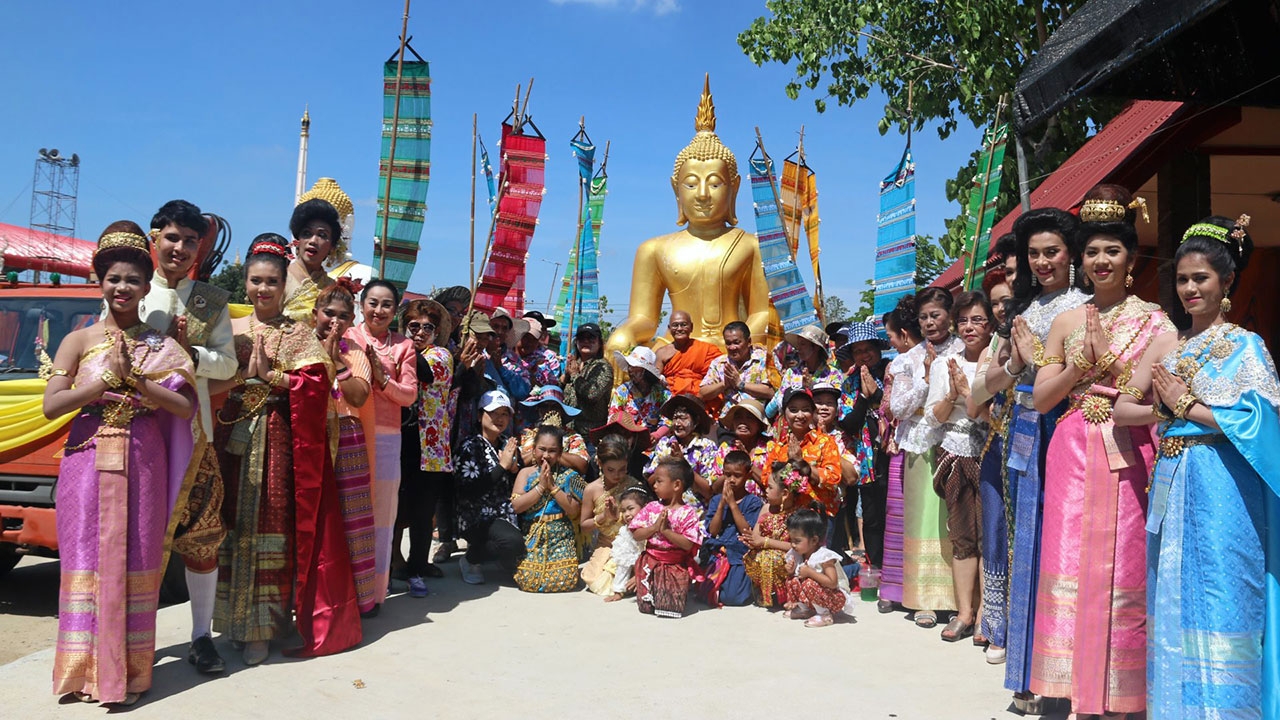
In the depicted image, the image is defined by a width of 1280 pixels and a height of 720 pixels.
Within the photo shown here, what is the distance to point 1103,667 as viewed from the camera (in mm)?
3311

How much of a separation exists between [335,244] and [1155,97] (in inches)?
168

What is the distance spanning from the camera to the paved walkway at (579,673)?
3689mm

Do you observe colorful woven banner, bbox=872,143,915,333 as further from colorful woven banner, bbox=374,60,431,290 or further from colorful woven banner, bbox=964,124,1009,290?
colorful woven banner, bbox=374,60,431,290

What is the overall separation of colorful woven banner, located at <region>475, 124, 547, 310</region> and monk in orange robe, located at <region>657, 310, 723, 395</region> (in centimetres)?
128

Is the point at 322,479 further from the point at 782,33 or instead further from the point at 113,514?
the point at 782,33

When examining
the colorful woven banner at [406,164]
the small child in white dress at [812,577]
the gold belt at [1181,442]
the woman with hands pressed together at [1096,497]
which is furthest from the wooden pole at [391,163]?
the gold belt at [1181,442]

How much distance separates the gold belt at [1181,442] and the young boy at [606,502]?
3.27m

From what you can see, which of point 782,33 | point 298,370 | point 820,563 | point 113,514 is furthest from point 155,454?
point 782,33

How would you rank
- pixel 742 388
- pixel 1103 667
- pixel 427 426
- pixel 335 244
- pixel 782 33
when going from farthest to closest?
pixel 782 33
pixel 742 388
pixel 427 426
pixel 335 244
pixel 1103 667

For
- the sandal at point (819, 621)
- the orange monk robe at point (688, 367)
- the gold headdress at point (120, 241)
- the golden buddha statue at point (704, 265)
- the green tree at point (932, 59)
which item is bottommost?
the sandal at point (819, 621)

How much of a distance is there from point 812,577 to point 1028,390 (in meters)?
1.74

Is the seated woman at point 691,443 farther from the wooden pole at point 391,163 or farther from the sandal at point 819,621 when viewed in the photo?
the wooden pole at point 391,163

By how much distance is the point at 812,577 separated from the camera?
502 cm

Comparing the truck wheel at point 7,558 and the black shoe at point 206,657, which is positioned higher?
the black shoe at point 206,657
